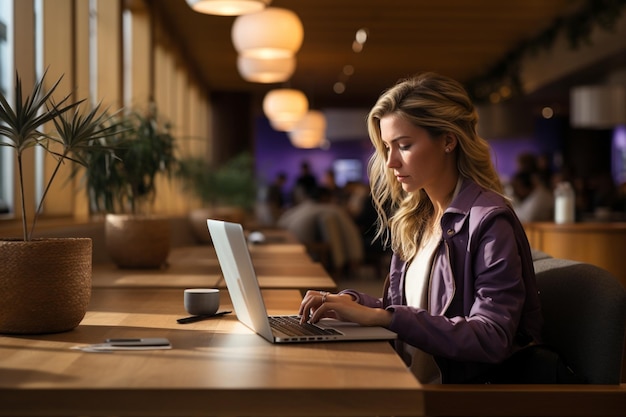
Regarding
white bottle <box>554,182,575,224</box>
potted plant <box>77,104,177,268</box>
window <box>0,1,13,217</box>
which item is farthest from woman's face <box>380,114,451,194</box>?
white bottle <box>554,182,575,224</box>

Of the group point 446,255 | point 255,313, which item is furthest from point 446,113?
point 255,313

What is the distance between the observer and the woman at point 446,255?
1755mm

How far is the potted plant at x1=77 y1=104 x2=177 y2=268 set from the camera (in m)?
3.45

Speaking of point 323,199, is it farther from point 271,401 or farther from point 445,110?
point 271,401

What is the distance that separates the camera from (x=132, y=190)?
372 centimetres

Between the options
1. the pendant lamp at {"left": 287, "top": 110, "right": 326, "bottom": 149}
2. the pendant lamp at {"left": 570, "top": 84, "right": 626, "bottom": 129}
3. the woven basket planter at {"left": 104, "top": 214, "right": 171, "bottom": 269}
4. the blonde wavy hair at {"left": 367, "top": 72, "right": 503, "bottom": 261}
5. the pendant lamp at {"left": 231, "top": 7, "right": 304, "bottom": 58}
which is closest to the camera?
the blonde wavy hair at {"left": 367, "top": 72, "right": 503, "bottom": 261}

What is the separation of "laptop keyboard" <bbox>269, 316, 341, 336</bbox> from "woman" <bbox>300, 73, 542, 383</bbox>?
0.11 ft

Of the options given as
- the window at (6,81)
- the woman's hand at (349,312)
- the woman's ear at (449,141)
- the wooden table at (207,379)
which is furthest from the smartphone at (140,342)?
Result: the window at (6,81)

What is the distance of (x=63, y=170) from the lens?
4.64m

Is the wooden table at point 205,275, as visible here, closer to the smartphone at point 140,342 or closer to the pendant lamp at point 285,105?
the smartphone at point 140,342

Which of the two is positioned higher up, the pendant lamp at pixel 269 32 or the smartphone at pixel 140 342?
the pendant lamp at pixel 269 32

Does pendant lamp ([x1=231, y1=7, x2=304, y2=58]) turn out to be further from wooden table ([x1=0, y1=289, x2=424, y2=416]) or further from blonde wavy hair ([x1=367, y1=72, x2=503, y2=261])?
wooden table ([x1=0, y1=289, x2=424, y2=416])

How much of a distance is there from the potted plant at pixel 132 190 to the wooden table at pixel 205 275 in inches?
3.4

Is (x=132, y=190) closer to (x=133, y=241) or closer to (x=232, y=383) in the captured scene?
(x=133, y=241)
